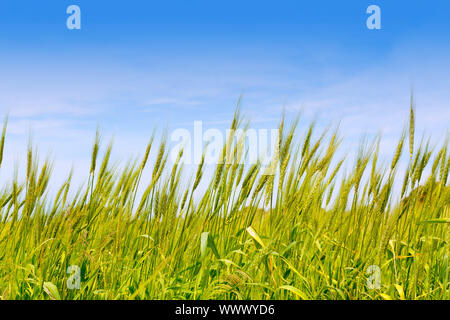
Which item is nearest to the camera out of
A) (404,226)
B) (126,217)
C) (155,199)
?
(126,217)

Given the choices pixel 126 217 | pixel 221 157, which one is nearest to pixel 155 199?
pixel 126 217

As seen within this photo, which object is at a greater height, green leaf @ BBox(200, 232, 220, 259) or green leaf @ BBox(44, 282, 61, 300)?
green leaf @ BBox(200, 232, 220, 259)

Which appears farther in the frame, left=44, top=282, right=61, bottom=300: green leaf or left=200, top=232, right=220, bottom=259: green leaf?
left=200, top=232, right=220, bottom=259: green leaf

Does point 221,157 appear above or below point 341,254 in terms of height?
above

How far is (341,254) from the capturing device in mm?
1930

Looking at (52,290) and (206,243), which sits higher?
(206,243)

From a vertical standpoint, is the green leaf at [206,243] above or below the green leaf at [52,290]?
above

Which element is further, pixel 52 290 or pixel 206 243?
pixel 206 243

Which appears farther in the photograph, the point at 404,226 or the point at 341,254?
the point at 404,226

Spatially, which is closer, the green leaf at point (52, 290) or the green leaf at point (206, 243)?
the green leaf at point (52, 290)
